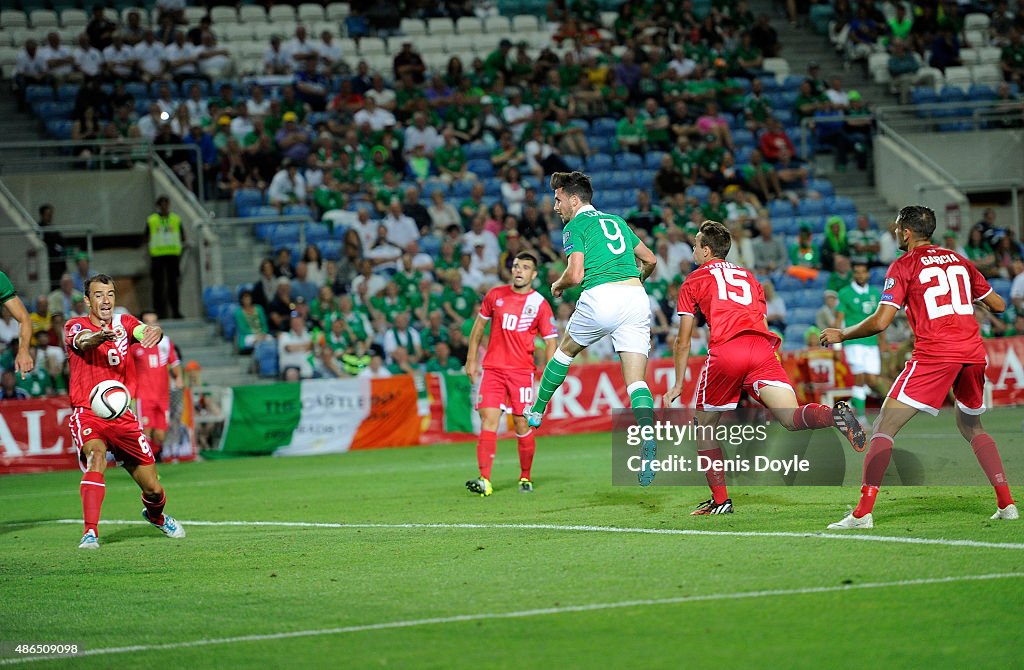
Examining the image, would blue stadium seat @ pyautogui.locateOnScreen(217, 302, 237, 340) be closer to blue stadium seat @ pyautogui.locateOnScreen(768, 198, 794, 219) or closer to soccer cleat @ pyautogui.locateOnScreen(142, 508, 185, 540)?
blue stadium seat @ pyautogui.locateOnScreen(768, 198, 794, 219)

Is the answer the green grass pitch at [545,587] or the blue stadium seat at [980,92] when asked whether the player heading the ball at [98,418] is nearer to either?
the green grass pitch at [545,587]

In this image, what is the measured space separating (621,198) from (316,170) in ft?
20.1

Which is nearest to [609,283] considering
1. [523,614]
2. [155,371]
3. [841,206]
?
[523,614]

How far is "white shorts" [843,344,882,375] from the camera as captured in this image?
19047 mm

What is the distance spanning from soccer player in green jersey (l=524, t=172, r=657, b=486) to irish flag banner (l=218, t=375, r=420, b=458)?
33.8ft

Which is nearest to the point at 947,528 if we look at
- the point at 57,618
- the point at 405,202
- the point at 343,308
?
the point at 57,618

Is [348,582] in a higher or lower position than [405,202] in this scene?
lower

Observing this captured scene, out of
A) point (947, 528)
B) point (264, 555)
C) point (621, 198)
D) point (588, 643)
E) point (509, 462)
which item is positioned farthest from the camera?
point (621, 198)

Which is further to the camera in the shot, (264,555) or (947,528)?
(264,555)

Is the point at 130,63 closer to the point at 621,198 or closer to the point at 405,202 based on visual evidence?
the point at 405,202

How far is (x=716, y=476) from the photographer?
30.5 ft

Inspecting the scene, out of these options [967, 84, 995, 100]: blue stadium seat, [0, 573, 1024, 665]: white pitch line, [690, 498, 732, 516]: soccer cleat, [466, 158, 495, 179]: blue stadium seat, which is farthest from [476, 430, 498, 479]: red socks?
[967, 84, 995, 100]: blue stadium seat

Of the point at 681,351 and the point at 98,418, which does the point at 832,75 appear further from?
the point at 98,418

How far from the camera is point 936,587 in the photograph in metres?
6.22
